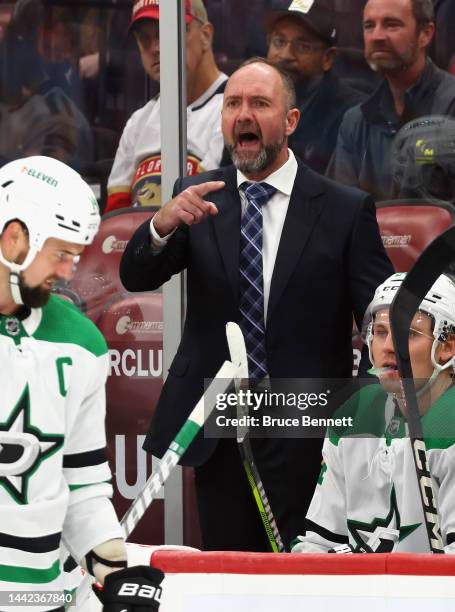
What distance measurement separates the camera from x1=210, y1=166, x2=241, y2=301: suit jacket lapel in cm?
375

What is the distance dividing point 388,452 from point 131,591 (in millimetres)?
982

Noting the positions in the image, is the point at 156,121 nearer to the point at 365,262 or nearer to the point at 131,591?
the point at 365,262

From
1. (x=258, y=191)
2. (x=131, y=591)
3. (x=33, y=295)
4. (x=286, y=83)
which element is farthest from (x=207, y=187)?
(x=131, y=591)

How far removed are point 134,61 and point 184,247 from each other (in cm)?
92

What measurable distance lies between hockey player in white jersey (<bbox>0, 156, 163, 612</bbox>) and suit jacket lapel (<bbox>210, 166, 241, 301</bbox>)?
1.23 metres

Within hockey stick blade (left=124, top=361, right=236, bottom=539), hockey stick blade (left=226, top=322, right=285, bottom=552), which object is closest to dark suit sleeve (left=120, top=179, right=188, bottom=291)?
hockey stick blade (left=226, top=322, right=285, bottom=552)

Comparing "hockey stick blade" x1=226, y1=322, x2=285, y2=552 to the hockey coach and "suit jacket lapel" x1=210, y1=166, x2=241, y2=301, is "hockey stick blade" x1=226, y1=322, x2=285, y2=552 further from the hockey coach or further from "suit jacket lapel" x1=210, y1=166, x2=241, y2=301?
"suit jacket lapel" x1=210, y1=166, x2=241, y2=301

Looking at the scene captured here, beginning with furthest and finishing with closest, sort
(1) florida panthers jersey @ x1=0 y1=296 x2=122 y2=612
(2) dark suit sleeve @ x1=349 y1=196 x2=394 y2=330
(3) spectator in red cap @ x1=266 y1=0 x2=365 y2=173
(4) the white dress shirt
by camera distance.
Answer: (3) spectator in red cap @ x1=266 y1=0 x2=365 y2=173, (4) the white dress shirt, (2) dark suit sleeve @ x1=349 y1=196 x2=394 y2=330, (1) florida panthers jersey @ x1=0 y1=296 x2=122 y2=612

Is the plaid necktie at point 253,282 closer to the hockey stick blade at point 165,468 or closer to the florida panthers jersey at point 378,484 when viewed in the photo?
the florida panthers jersey at point 378,484

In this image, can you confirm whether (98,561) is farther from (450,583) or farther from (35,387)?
(450,583)

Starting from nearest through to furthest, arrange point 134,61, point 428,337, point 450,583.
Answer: point 450,583, point 428,337, point 134,61

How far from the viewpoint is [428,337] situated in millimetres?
3449

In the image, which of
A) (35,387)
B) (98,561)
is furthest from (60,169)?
(98,561)

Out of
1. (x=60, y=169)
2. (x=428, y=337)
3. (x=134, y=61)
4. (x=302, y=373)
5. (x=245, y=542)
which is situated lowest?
(x=245, y=542)
